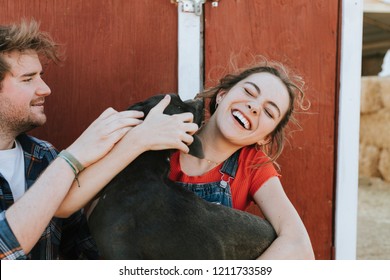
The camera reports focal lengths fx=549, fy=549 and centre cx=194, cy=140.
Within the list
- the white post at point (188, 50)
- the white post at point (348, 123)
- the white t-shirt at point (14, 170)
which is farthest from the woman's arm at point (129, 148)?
the white post at point (348, 123)

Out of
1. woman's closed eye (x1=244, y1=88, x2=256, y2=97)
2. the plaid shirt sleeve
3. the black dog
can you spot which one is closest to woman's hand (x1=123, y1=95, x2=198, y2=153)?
the black dog

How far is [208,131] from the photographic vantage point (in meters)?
2.85

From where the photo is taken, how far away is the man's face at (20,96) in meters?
2.71

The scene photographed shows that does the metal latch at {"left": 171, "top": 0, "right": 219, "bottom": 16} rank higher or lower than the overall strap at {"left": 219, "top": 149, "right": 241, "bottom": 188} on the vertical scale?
higher

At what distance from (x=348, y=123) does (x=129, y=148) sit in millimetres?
1834

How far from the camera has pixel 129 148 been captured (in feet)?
7.76

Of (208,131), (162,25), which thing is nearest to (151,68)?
(162,25)

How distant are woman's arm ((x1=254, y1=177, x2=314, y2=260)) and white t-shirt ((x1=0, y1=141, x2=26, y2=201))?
1.16 metres

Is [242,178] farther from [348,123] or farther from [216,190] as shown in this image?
[348,123]

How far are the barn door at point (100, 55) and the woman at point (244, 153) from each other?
0.73m

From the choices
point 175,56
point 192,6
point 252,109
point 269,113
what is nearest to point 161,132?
point 252,109

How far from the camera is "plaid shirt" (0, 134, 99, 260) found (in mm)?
2689

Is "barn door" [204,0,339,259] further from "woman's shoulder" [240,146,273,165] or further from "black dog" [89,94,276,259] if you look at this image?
"black dog" [89,94,276,259]

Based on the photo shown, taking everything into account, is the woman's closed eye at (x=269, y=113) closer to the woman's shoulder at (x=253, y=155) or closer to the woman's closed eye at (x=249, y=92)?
the woman's closed eye at (x=249, y=92)
